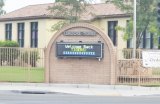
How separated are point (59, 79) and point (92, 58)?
2295 millimetres

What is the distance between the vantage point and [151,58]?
104ft

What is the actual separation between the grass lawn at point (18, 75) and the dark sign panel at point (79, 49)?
2154 mm

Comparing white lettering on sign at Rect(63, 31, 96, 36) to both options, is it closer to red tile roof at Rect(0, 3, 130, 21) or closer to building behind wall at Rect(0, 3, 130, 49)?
red tile roof at Rect(0, 3, 130, 21)

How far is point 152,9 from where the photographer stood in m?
39.2

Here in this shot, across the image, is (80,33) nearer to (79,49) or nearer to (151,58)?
(79,49)

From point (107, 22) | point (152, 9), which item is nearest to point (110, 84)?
point (152, 9)

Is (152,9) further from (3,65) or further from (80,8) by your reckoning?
(3,65)

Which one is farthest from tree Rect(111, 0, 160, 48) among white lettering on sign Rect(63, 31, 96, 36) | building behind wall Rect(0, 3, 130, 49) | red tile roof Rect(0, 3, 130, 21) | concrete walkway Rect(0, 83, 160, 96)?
concrete walkway Rect(0, 83, 160, 96)

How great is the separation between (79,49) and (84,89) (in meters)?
3.30

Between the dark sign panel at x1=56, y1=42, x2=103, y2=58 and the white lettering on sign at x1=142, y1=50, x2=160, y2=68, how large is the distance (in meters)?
2.54

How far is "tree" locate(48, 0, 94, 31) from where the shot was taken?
44781 mm

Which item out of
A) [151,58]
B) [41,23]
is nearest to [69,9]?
[41,23]

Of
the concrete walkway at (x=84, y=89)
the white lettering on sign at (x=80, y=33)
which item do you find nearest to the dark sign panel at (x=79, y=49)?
the white lettering on sign at (x=80, y=33)

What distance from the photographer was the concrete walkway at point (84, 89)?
27.6 m
